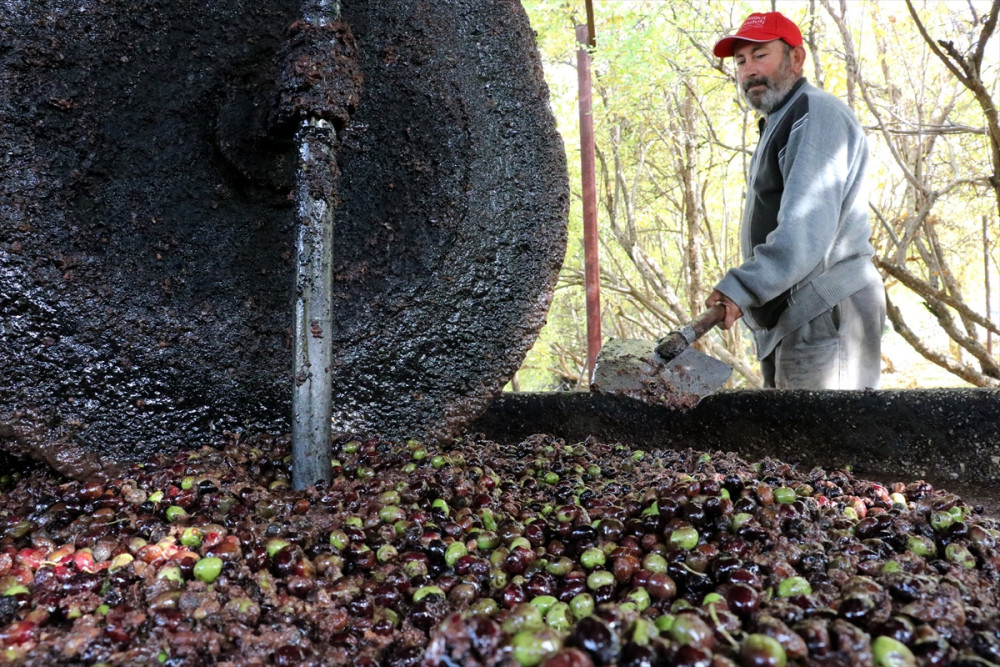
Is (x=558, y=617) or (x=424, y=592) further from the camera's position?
(x=424, y=592)

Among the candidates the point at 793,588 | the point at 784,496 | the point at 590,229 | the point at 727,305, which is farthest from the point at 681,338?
the point at 590,229

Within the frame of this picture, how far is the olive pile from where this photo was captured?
997mm

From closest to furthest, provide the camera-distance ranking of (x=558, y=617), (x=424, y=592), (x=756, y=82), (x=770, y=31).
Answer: (x=558, y=617), (x=424, y=592), (x=770, y=31), (x=756, y=82)

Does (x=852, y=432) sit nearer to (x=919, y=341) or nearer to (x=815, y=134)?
(x=815, y=134)

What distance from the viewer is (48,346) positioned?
5.97 feet

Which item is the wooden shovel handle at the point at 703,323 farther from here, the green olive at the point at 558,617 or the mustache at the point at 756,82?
the green olive at the point at 558,617

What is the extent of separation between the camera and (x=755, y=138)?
8305 mm

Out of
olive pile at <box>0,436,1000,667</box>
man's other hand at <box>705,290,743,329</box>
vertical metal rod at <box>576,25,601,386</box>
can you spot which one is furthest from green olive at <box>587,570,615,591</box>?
vertical metal rod at <box>576,25,601,386</box>

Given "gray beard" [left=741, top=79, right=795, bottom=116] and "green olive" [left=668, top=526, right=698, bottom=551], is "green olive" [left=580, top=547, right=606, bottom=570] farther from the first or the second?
"gray beard" [left=741, top=79, right=795, bottom=116]

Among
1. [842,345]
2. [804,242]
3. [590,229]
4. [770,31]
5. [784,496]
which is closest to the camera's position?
[784,496]

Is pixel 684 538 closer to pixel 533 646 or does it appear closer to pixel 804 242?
pixel 533 646

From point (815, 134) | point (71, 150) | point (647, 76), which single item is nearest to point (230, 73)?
point (71, 150)

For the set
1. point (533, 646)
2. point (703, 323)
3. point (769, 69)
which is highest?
point (769, 69)

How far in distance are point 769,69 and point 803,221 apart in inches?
40.7
